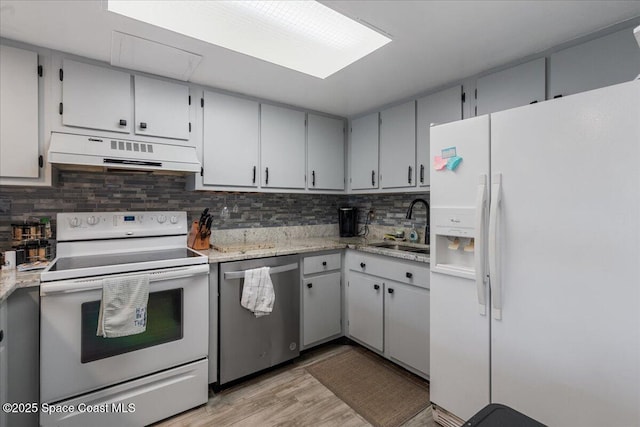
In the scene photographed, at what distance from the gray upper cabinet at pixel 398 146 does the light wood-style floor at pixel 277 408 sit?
1.76m

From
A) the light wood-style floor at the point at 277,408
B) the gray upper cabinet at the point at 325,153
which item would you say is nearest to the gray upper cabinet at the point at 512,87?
the gray upper cabinet at the point at 325,153

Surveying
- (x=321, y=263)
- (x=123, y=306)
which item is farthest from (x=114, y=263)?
(x=321, y=263)

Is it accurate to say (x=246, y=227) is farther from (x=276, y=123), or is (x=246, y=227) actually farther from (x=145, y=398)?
(x=145, y=398)

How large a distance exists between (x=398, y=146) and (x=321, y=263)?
127 centimetres

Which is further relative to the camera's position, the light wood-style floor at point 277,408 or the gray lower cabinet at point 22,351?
the light wood-style floor at point 277,408

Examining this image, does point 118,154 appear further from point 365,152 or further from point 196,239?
point 365,152

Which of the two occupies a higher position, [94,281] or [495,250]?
[495,250]

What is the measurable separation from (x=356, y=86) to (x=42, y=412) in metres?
2.78

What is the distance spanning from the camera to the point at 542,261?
4.38 ft

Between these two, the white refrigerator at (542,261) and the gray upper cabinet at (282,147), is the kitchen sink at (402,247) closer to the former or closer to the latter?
the white refrigerator at (542,261)

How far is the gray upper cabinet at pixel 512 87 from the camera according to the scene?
184cm

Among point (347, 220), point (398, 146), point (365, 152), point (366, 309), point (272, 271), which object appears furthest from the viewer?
point (347, 220)

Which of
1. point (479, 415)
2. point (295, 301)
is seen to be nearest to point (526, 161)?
point (479, 415)

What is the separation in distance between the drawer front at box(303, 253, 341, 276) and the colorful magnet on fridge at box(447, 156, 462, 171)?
1.34 meters
